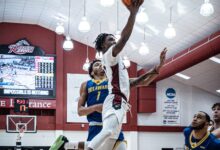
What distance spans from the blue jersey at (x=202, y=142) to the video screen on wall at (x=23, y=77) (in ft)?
46.5

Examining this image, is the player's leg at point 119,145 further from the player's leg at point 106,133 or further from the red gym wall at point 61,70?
the red gym wall at point 61,70

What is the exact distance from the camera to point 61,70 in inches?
845

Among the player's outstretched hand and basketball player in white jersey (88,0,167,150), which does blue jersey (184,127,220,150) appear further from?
the player's outstretched hand

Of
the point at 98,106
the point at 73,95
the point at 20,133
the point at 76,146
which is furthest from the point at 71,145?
the point at 73,95

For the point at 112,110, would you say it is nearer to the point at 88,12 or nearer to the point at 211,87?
the point at 88,12

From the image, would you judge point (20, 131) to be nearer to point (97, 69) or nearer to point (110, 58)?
point (97, 69)

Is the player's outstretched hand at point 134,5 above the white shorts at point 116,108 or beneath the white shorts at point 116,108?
above

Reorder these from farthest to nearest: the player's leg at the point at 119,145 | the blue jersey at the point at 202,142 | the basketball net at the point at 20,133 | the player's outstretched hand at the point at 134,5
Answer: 1. the basketball net at the point at 20,133
2. the blue jersey at the point at 202,142
3. the player's leg at the point at 119,145
4. the player's outstretched hand at the point at 134,5

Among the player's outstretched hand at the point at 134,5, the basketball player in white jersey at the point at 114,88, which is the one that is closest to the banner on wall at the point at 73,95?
the basketball player in white jersey at the point at 114,88

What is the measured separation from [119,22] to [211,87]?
22.9 feet

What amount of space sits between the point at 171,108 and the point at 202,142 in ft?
52.6

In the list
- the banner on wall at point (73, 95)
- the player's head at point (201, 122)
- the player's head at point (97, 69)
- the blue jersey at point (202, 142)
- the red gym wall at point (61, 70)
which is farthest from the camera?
the banner on wall at point (73, 95)

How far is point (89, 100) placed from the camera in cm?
531

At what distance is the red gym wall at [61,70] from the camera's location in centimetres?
2120
